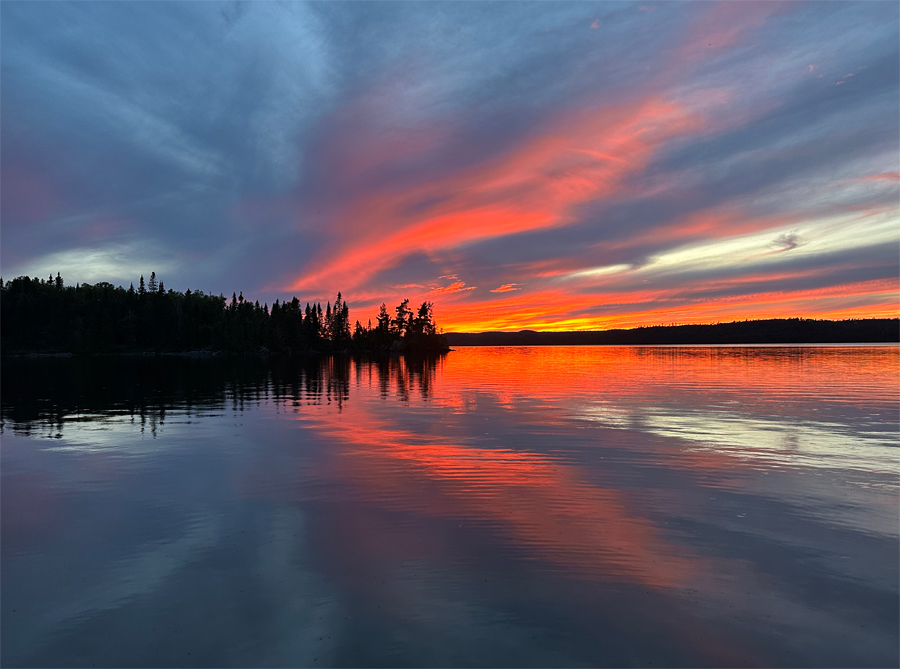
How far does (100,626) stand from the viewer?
777 centimetres

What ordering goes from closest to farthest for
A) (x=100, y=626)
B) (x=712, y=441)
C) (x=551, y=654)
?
(x=551, y=654) < (x=100, y=626) < (x=712, y=441)

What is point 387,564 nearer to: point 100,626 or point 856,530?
point 100,626

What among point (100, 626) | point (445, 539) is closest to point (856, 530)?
point (445, 539)

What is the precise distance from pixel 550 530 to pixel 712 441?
1444 centimetres

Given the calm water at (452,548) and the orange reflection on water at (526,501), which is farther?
the orange reflection on water at (526,501)

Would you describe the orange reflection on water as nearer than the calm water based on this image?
No

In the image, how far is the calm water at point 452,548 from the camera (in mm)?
7332

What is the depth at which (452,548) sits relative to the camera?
10523 millimetres

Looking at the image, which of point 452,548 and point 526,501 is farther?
point 526,501

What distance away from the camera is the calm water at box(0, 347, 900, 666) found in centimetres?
733

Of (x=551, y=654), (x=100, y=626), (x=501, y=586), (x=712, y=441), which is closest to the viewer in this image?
(x=551, y=654)

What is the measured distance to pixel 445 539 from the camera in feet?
36.2

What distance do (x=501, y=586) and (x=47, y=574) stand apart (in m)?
9.25

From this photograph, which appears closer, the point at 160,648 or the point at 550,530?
the point at 160,648
